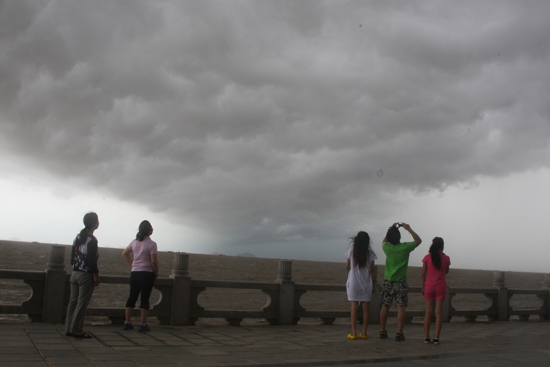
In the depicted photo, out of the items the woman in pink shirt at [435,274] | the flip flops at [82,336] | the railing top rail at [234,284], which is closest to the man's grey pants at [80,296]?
the flip flops at [82,336]

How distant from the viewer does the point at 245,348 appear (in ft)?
26.5

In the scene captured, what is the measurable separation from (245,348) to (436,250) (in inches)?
152

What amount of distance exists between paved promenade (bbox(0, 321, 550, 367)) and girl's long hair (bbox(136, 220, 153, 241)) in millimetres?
1763

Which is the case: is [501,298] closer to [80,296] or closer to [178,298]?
[178,298]

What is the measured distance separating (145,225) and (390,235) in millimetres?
4621

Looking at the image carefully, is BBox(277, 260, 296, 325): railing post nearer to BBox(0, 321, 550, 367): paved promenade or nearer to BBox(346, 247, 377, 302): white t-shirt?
BBox(0, 321, 550, 367): paved promenade

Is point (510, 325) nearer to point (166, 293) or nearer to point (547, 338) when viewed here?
point (547, 338)

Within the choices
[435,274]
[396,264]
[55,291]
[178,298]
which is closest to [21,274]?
[55,291]

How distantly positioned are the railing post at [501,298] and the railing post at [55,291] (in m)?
12.6

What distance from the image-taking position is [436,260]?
883 cm

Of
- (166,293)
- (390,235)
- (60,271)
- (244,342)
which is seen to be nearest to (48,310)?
(60,271)

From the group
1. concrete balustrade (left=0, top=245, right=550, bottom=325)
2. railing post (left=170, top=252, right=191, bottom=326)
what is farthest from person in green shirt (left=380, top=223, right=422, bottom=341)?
railing post (left=170, top=252, right=191, bottom=326)

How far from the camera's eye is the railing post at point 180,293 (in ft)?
34.3

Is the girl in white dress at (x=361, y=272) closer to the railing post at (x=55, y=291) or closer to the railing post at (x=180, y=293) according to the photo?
the railing post at (x=180, y=293)
